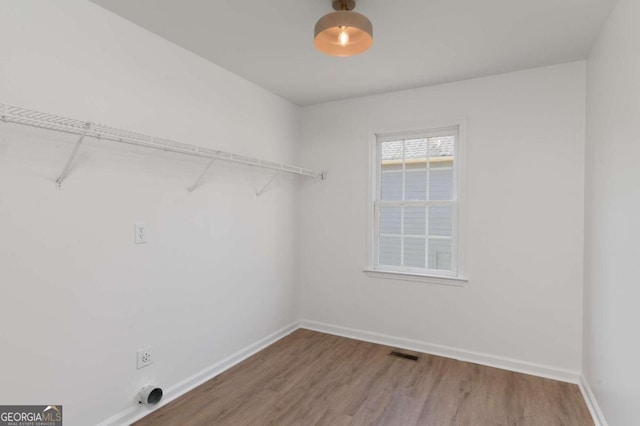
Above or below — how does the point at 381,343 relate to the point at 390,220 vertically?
below

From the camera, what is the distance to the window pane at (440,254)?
10.2ft

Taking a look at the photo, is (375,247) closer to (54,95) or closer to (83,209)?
(83,209)

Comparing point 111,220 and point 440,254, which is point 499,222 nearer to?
point 440,254

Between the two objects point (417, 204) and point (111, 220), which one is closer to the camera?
point (111, 220)

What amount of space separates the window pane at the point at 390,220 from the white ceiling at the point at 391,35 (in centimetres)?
124

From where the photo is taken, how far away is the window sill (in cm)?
298

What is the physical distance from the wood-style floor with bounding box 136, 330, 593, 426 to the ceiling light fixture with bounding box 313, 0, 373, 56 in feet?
7.27

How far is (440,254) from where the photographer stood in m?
3.15

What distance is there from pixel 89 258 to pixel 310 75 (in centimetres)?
214

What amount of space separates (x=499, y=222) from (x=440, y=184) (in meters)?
0.62

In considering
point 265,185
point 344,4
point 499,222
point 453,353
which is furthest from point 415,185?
point 344,4

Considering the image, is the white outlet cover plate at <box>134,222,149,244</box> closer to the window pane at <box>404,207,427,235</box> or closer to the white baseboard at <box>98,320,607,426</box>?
the white baseboard at <box>98,320,607,426</box>

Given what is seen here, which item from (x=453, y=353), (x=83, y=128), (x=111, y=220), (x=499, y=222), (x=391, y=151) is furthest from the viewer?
(x=391, y=151)

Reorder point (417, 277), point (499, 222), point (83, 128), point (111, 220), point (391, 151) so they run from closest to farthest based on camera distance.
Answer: point (83, 128), point (111, 220), point (499, 222), point (417, 277), point (391, 151)
